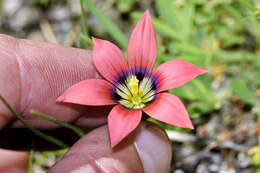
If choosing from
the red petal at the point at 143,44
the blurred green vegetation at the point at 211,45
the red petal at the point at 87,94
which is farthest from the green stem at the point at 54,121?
the blurred green vegetation at the point at 211,45

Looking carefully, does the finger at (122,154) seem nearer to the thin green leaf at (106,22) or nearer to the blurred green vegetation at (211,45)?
the blurred green vegetation at (211,45)

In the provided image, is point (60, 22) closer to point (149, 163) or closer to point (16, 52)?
point (16, 52)

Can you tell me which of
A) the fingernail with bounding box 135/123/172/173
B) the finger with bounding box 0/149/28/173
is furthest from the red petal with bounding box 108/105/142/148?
the finger with bounding box 0/149/28/173

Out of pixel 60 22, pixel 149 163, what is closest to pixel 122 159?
pixel 149 163

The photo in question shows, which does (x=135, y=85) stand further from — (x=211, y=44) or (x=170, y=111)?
(x=211, y=44)

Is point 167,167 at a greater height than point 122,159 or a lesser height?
lesser
